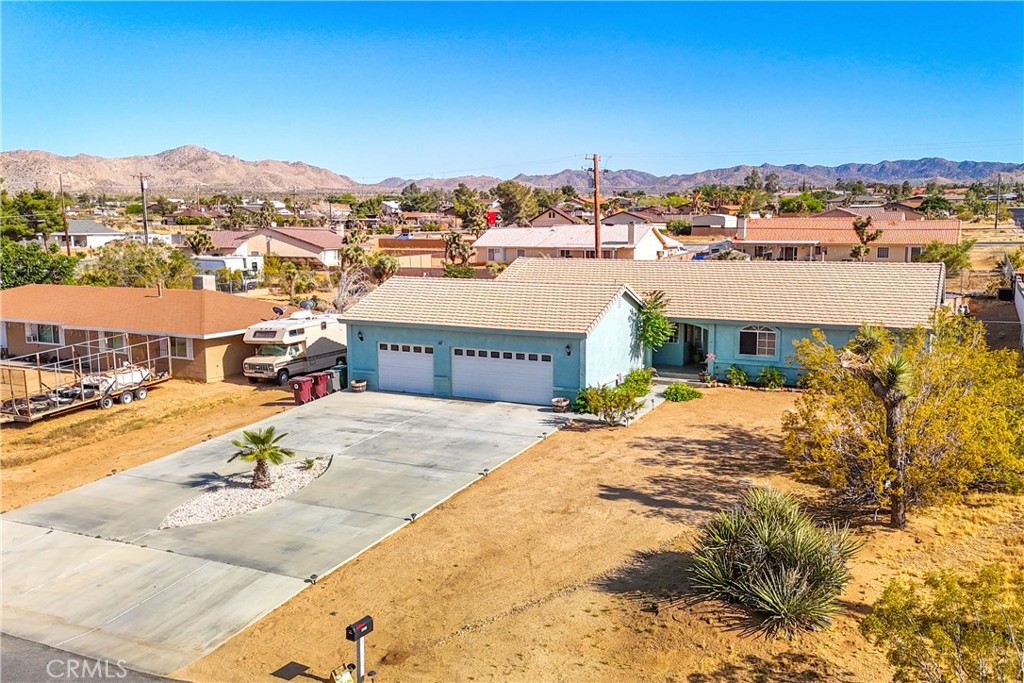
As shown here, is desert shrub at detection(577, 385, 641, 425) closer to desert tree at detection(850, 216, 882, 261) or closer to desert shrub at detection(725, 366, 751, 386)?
desert shrub at detection(725, 366, 751, 386)

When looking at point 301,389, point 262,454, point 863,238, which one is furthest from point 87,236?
point 262,454

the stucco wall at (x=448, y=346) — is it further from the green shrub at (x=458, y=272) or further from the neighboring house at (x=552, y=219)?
the neighboring house at (x=552, y=219)

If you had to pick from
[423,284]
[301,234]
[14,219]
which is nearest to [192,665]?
[423,284]

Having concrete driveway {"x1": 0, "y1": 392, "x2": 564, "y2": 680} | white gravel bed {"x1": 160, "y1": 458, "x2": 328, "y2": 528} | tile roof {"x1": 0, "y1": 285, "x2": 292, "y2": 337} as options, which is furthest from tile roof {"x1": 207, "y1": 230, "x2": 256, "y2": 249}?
white gravel bed {"x1": 160, "y1": 458, "x2": 328, "y2": 528}

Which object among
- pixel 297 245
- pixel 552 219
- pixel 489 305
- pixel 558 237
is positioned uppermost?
pixel 552 219

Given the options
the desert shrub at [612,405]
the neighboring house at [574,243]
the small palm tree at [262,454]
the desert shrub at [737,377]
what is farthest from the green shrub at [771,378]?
the neighboring house at [574,243]

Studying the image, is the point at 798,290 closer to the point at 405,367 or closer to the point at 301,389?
the point at 405,367
